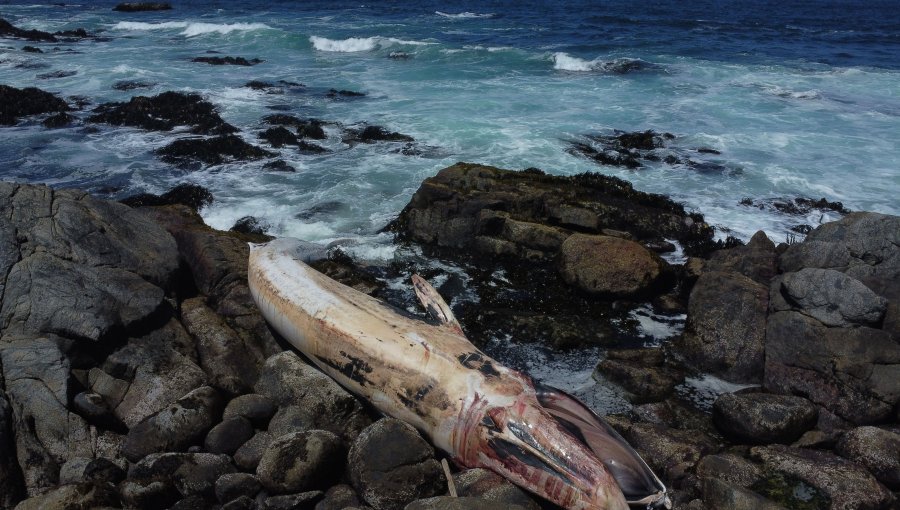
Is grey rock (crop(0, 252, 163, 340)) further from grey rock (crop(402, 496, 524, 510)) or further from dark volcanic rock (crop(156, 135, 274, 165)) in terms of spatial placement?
dark volcanic rock (crop(156, 135, 274, 165))

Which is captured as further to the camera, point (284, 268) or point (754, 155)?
point (754, 155)

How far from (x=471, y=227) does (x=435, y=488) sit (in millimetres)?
5911

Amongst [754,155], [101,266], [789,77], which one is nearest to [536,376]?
[101,266]

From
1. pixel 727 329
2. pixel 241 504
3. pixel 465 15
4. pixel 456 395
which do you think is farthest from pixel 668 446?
pixel 465 15

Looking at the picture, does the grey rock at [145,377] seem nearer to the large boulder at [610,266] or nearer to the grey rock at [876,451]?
the large boulder at [610,266]

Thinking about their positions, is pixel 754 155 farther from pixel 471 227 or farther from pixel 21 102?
pixel 21 102

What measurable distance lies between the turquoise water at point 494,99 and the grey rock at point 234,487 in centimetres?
572

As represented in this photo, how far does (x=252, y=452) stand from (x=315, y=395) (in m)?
0.92

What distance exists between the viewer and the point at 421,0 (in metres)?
49.8

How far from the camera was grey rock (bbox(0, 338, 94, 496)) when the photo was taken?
18.4 feet

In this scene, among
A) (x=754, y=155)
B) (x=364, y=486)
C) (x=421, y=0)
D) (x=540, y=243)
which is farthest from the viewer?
(x=421, y=0)

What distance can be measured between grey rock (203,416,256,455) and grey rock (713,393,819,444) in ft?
16.0

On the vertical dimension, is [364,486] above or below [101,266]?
below

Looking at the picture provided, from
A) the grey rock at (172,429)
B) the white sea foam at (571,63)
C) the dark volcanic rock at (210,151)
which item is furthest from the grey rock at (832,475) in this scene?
the white sea foam at (571,63)
